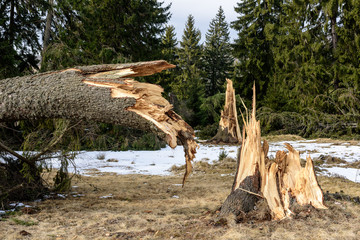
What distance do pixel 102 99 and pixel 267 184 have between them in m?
2.01

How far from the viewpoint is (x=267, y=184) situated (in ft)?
10.4

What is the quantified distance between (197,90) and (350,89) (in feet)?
33.2

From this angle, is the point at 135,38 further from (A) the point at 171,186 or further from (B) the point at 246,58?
(B) the point at 246,58

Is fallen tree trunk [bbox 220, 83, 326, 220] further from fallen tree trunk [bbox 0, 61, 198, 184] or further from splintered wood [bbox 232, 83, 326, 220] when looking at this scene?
fallen tree trunk [bbox 0, 61, 198, 184]

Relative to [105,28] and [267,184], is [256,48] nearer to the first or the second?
[105,28]

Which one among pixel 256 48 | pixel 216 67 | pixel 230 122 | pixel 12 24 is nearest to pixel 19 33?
pixel 12 24

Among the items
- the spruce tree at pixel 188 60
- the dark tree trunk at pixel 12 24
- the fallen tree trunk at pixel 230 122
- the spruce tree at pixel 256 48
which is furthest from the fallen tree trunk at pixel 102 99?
the spruce tree at pixel 188 60

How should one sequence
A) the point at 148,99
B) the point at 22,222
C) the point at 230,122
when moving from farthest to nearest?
the point at 230,122 → the point at 22,222 → the point at 148,99

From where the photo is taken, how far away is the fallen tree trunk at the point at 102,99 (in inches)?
106

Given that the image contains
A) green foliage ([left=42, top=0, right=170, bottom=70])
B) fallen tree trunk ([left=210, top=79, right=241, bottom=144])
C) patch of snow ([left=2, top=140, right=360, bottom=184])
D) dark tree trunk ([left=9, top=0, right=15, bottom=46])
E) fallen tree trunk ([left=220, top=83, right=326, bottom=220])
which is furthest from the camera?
fallen tree trunk ([left=210, top=79, right=241, bottom=144])

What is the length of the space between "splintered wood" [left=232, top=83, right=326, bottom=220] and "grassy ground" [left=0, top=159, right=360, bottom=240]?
189 millimetres

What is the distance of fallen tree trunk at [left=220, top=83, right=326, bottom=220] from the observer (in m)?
3.08

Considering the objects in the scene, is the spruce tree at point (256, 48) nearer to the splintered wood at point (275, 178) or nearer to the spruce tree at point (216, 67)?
the spruce tree at point (216, 67)

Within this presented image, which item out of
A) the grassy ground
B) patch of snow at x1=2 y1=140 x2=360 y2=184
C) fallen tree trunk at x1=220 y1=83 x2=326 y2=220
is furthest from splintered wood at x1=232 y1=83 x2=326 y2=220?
patch of snow at x1=2 y1=140 x2=360 y2=184
